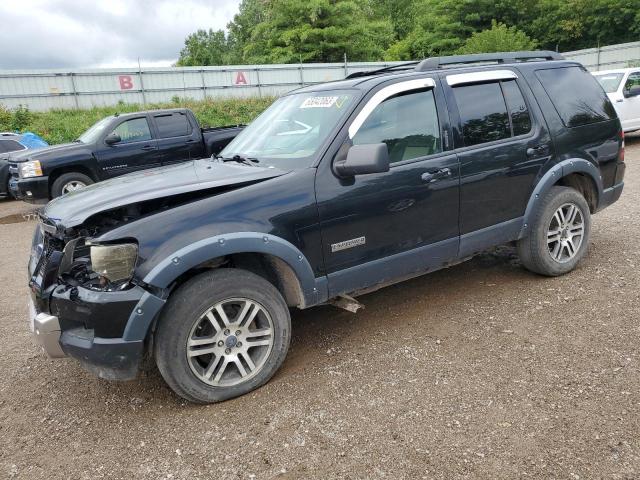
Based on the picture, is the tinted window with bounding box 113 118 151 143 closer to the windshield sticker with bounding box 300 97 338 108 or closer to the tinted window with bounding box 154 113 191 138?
the tinted window with bounding box 154 113 191 138

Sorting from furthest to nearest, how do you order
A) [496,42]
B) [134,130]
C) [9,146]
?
[496,42]
[9,146]
[134,130]

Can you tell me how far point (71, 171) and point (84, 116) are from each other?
13794 millimetres

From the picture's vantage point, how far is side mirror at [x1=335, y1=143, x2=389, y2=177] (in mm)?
3066

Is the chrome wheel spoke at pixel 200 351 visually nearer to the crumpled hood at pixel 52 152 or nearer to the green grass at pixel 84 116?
the crumpled hood at pixel 52 152

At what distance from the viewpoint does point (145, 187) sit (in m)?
3.16

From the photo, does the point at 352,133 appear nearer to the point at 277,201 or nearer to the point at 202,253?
the point at 277,201

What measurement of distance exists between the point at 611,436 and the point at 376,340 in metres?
1.60

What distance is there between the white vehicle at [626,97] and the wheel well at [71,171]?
1219 cm

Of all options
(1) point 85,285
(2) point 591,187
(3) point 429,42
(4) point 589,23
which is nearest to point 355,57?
(3) point 429,42

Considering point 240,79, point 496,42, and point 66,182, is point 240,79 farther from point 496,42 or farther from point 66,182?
point 496,42

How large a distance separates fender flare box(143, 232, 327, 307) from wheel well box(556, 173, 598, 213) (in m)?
2.76

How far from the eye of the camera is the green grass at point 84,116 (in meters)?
20.3

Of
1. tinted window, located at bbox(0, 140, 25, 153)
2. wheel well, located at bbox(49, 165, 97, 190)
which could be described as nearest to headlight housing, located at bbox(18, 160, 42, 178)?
wheel well, located at bbox(49, 165, 97, 190)

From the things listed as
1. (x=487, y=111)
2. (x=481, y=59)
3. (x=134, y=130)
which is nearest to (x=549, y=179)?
(x=487, y=111)
